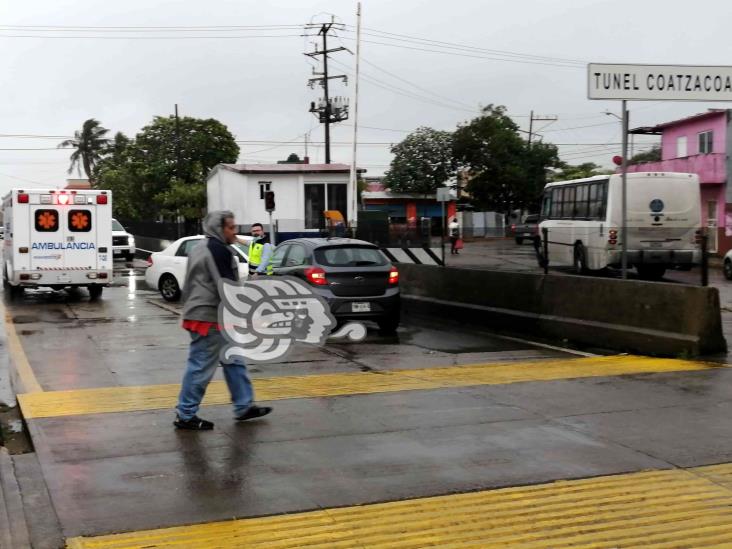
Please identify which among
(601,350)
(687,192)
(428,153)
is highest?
(428,153)

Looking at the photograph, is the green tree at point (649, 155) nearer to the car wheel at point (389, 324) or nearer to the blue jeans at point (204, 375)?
the car wheel at point (389, 324)

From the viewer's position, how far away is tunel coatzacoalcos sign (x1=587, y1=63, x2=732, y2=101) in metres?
11.0

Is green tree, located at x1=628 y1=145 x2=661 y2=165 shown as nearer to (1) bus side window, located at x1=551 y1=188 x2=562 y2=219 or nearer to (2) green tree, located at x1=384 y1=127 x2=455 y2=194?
(2) green tree, located at x1=384 y1=127 x2=455 y2=194

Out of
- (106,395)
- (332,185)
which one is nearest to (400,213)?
(332,185)

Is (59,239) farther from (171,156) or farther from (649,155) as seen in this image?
(649,155)

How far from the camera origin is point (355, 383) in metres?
9.44

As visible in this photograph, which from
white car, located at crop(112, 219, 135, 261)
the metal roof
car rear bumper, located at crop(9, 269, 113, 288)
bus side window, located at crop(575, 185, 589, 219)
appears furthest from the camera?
the metal roof

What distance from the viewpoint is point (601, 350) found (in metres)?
12.1

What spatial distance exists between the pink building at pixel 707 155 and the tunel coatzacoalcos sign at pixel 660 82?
23207 mm

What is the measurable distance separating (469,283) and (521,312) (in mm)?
1943

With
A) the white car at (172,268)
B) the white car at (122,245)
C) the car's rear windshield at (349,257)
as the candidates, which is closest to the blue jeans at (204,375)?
the car's rear windshield at (349,257)

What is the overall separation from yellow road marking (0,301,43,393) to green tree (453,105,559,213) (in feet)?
153

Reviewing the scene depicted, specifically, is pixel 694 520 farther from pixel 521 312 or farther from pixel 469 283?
pixel 469 283

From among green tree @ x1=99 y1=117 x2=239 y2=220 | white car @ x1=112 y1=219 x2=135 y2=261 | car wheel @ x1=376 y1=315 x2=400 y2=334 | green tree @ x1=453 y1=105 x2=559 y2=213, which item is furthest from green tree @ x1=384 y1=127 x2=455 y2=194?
car wheel @ x1=376 y1=315 x2=400 y2=334
